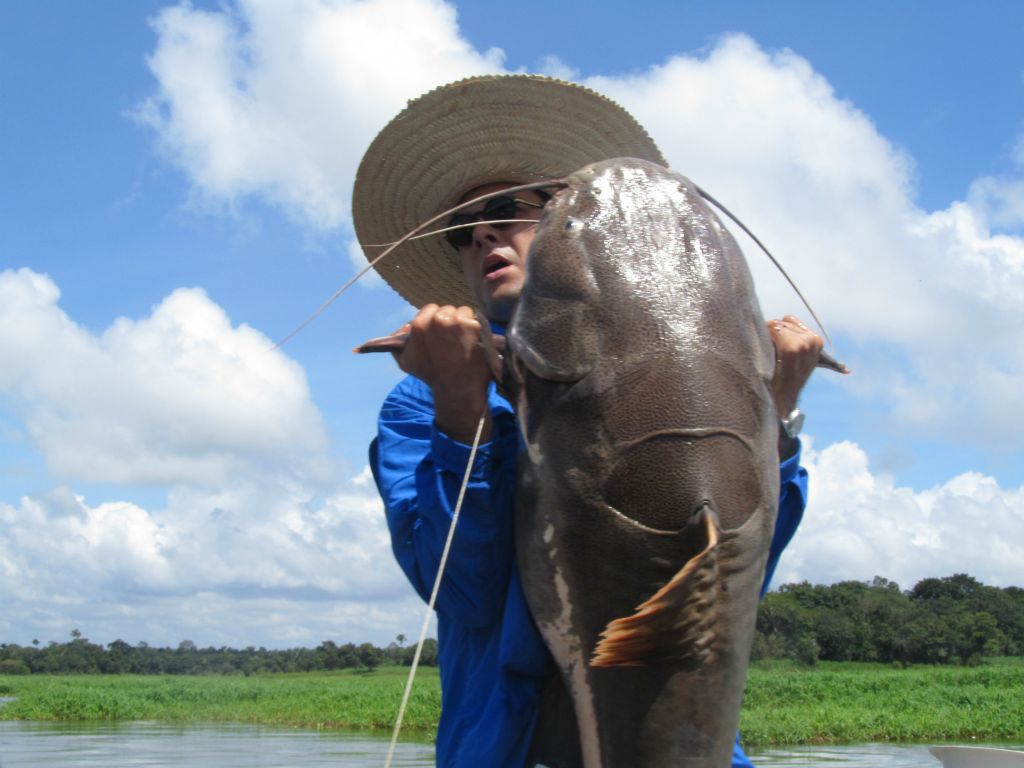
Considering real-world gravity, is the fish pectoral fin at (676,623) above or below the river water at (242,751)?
above

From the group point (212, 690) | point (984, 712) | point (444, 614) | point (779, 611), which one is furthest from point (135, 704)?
point (444, 614)

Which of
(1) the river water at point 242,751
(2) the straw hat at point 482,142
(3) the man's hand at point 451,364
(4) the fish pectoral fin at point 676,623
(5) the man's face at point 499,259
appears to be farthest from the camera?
(1) the river water at point 242,751

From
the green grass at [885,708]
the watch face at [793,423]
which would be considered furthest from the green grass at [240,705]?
the watch face at [793,423]

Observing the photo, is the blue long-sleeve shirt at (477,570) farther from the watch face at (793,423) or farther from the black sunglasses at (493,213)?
the black sunglasses at (493,213)

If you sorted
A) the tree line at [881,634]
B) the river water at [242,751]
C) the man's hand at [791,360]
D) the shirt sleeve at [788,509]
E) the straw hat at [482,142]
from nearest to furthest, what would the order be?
1. the man's hand at [791,360]
2. the shirt sleeve at [788,509]
3. the straw hat at [482,142]
4. the river water at [242,751]
5. the tree line at [881,634]

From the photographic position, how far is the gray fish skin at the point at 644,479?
1503 mm

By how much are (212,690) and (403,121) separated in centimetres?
4252

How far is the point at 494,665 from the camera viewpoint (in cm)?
199

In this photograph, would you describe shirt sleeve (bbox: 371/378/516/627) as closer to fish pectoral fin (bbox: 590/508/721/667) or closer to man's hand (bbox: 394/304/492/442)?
man's hand (bbox: 394/304/492/442)

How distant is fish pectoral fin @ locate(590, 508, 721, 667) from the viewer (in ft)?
4.71

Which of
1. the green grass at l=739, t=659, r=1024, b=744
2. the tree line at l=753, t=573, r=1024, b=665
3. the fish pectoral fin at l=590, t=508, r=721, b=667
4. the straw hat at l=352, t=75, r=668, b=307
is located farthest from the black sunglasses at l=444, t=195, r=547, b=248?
the tree line at l=753, t=573, r=1024, b=665

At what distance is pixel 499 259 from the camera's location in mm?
2340

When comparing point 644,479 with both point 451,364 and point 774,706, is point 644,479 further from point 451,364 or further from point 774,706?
point 774,706

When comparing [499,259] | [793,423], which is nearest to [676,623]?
[793,423]
